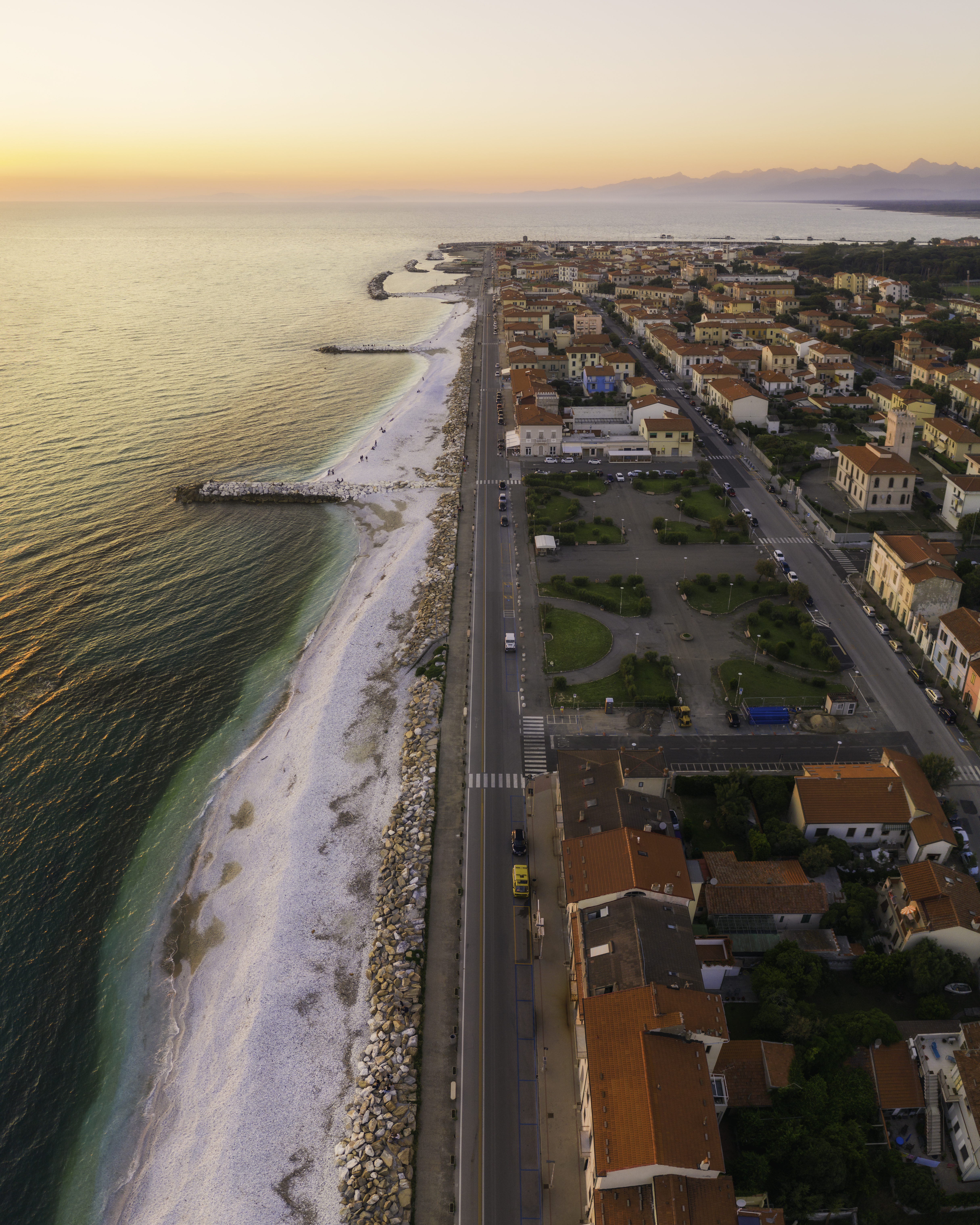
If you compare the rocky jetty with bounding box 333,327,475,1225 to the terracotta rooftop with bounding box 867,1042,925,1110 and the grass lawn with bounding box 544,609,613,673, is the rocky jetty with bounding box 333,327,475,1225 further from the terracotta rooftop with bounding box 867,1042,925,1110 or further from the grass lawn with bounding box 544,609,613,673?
the terracotta rooftop with bounding box 867,1042,925,1110

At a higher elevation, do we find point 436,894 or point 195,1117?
point 436,894

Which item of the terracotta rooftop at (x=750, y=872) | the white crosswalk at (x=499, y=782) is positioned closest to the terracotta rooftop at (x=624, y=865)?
the terracotta rooftop at (x=750, y=872)

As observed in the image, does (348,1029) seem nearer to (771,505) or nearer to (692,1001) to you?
(692,1001)

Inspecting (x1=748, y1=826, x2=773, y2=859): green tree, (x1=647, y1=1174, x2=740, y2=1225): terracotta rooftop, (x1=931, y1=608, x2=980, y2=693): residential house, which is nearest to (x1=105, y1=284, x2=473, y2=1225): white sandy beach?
(x1=647, y1=1174, x2=740, y2=1225): terracotta rooftop

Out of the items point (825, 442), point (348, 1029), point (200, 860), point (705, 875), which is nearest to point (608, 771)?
point (705, 875)

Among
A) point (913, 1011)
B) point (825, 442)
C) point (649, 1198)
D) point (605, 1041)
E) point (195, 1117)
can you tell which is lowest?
point (195, 1117)

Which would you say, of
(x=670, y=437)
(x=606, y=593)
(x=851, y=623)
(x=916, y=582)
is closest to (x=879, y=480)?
(x=916, y=582)
